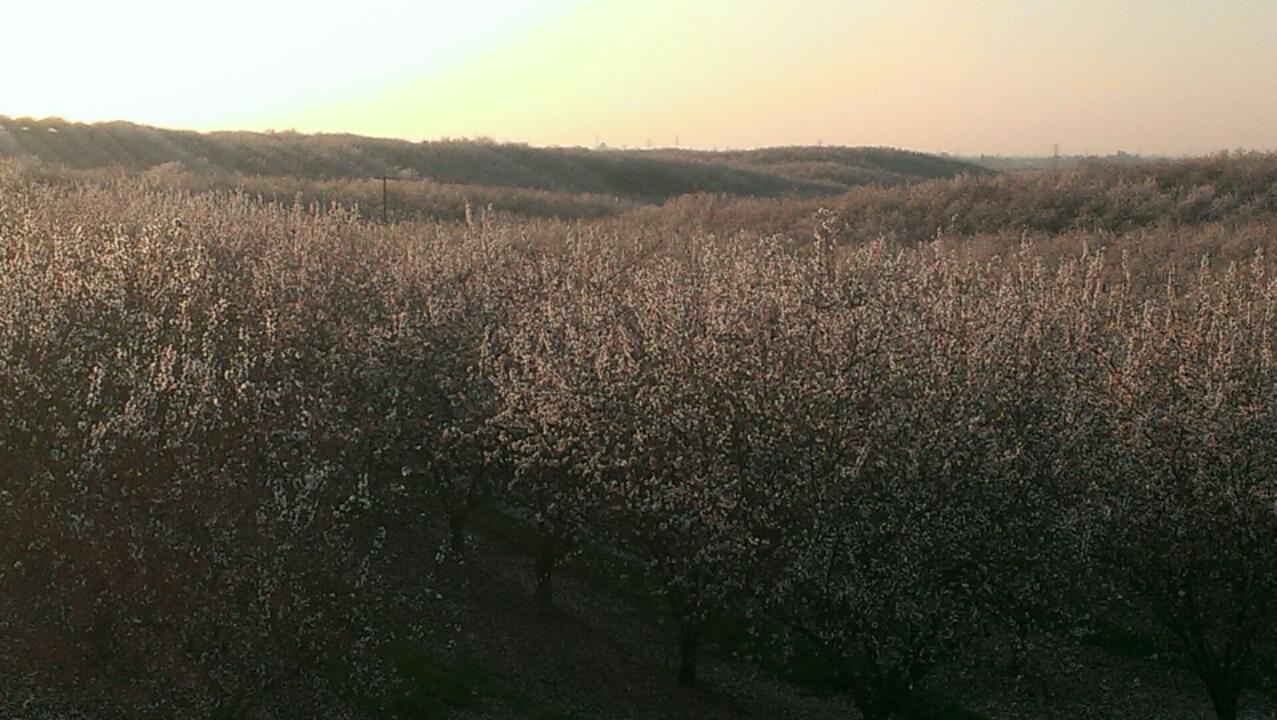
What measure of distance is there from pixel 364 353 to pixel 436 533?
151 inches

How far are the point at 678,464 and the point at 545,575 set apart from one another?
4.98 metres

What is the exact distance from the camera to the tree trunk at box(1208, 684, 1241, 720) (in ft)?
36.7

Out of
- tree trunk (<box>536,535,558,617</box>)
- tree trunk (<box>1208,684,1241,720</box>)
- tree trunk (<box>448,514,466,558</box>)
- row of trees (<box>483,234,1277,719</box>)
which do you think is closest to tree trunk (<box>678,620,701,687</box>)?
row of trees (<box>483,234,1277,719</box>)

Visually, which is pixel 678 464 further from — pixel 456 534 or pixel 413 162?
pixel 413 162

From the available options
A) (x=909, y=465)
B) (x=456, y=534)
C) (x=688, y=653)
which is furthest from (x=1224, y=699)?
(x=456, y=534)

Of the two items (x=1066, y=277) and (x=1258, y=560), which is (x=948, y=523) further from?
(x=1066, y=277)

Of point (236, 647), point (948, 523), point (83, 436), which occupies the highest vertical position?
point (83, 436)

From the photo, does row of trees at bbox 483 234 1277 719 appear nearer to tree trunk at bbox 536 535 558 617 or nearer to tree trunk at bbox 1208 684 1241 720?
tree trunk at bbox 1208 684 1241 720

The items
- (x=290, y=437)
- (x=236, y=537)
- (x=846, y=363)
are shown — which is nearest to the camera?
(x=236, y=537)

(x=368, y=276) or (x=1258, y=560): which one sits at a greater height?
(x=368, y=276)

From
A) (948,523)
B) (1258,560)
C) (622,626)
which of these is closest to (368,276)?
(622,626)

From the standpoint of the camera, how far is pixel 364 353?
517 inches

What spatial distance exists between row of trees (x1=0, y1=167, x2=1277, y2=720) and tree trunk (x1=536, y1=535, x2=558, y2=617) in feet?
2.28

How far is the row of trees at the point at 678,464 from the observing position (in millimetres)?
8367
